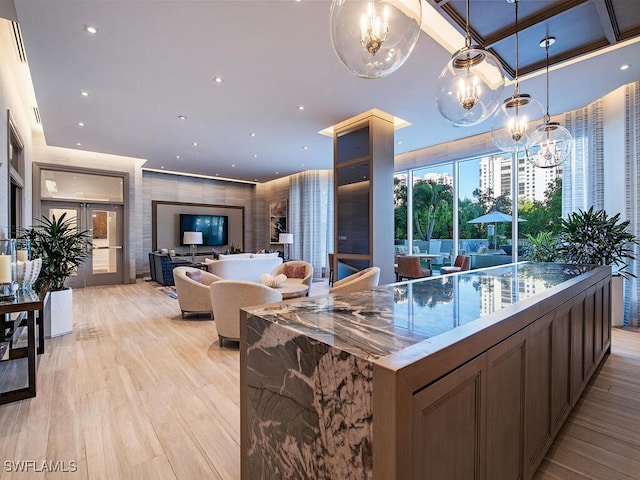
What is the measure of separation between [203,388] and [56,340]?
2652 millimetres

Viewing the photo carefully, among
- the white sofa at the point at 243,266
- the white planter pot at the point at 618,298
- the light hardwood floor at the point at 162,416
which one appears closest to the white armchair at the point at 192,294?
the light hardwood floor at the point at 162,416

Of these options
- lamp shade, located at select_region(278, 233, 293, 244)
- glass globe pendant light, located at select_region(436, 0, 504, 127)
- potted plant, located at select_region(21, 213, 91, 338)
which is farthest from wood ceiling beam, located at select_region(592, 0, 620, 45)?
lamp shade, located at select_region(278, 233, 293, 244)

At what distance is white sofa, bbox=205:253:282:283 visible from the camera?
21.4 ft

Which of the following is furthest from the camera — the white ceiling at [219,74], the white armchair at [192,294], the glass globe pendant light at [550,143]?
the white armchair at [192,294]

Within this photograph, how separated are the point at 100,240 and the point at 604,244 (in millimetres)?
10496

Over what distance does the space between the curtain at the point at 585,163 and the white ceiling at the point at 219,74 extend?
25 cm

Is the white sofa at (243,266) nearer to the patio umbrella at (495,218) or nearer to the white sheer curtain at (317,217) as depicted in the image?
the white sheer curtain at (317,217)

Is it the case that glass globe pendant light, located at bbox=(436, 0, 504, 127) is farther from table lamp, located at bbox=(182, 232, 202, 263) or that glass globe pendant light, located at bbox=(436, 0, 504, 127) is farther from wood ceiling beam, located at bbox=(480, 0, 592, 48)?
table lamp, located at bbox=(182, 232, 202, 263)

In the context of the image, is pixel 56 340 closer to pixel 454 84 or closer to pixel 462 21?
pixel 454 84

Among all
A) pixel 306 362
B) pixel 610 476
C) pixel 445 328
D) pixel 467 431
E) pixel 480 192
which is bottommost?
pixel 610 476

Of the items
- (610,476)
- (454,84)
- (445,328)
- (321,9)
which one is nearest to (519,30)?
(454,84)

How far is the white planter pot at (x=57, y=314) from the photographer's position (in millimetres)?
4109

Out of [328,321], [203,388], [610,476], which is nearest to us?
[328,321]

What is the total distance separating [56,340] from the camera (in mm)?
4023
